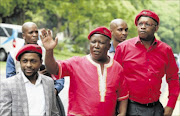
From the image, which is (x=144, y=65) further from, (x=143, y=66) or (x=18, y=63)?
(x=18, y=63)

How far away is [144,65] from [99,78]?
85 centimetres

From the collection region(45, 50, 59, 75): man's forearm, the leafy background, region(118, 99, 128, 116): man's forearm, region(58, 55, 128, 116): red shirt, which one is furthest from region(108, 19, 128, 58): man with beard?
the leafy background

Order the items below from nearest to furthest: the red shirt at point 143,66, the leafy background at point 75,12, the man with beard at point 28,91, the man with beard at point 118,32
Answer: the man with beard at point 28,91
the red shirt at point 143,66
the man with beard at point 118,32
the leafy background at point 75,12

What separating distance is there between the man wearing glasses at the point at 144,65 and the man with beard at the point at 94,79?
1.68 feet

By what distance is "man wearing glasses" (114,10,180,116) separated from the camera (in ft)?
14.6

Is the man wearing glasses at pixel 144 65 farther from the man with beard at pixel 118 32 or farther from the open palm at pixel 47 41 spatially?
the open palm at pixel 47 41

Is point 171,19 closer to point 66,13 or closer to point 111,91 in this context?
point 66,13

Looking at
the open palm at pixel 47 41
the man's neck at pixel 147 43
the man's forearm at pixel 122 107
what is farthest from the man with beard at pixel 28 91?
the man's neck at pixel 147 43

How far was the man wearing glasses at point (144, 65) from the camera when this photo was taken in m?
4.44

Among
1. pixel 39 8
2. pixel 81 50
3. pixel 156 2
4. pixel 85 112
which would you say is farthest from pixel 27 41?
pixel 156 2

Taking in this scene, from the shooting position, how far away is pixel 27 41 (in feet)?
17.1

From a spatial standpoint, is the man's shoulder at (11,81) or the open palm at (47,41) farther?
the man's shoulder at (11,81)

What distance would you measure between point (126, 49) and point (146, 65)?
13.2 inches

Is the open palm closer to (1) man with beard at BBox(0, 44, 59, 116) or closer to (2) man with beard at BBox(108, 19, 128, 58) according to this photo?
(1) man with beard at BBox(0, 44, 59, 116)
